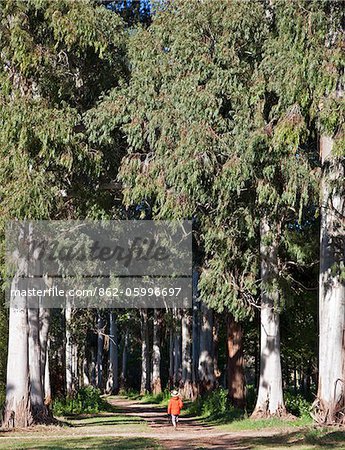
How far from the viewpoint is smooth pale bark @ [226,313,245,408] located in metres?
27.2

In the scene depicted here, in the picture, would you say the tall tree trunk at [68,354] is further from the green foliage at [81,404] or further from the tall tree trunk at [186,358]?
the tall tree trunk at [186,358]

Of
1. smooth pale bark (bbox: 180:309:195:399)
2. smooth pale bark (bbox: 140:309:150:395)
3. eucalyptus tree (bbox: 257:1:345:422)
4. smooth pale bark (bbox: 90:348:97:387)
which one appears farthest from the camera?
smooth pale bark (bbox: 90:348:97:387)

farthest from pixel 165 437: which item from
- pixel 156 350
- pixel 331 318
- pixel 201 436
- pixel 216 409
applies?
pixel 156 350

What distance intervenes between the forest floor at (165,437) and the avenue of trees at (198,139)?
1228 mm

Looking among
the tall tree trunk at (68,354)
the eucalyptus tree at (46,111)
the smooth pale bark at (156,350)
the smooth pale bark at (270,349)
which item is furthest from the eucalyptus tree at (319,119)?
the smooth pale bark at (156,350)

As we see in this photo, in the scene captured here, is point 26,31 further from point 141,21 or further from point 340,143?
point 340,143

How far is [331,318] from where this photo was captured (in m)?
18.8

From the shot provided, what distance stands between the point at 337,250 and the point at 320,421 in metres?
3.92

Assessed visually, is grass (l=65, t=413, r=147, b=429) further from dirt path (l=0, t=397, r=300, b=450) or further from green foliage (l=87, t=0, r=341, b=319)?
green foliage (l=87, t=0, r=341, b=319)

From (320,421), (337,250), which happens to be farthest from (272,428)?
(337,250)

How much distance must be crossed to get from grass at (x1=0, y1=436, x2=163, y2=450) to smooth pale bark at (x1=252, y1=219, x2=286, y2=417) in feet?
17.7

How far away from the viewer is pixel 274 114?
18.0 m

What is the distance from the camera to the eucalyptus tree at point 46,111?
19812mm

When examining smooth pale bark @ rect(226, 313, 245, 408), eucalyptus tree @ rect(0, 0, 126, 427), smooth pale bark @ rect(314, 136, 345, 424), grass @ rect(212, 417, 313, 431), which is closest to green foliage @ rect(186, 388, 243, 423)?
smooth pale bark @ rect(226, 313, 245, 408)
